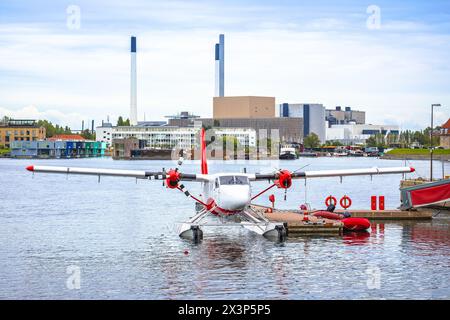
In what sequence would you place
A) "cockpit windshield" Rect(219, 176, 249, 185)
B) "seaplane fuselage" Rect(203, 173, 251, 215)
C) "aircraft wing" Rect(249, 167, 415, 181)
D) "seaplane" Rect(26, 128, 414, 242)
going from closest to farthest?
"seaplane fuselage" Rect(203, 173, 251, 215), "seaplane" Rect(26, 128, 414, 242), "cockpit windshield" Rect(219, 176, 249, 185), "aircraft wing" Rect(249, 167, 415, 181)

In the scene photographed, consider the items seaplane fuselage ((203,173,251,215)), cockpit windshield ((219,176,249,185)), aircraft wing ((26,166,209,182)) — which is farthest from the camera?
aircraft wing ((26,166,209,182))

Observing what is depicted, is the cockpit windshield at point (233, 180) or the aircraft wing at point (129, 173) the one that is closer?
the cockpit windshield at point (233, 180)

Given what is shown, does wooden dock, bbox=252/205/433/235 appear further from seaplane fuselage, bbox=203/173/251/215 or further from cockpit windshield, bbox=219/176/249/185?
cockpit windshield, bbox=219/176/249/185

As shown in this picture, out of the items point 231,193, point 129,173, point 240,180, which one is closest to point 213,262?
point 231,193

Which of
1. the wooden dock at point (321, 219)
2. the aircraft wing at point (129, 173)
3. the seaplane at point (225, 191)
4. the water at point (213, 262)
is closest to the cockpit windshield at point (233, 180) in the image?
the seaplane at point (225, 191)

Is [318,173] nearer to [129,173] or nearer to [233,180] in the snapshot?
[233,180]

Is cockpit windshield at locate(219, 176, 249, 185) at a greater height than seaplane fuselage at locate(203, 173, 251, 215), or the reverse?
cockpit windshield at locate(219, 176, 249, 185)

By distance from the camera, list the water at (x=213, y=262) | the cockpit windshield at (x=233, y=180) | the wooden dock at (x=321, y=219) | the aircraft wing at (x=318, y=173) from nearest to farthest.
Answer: the water at (x=213, y=262) < the cockpit windshield at (x=233, y=180) < the aircraft wing at (x=318, y=173) < the wooden dock at (x=321, y=219)

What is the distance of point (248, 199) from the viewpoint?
41.3 m

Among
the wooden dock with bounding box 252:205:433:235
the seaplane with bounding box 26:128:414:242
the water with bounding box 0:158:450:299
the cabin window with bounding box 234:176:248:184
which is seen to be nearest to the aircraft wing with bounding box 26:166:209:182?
the seaplane with bounding box 26:128:414:242

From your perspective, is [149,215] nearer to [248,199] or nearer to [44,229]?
[44,229]

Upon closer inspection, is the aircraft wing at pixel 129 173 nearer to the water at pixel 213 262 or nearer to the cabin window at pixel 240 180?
the cabin window at pixel 240 180
